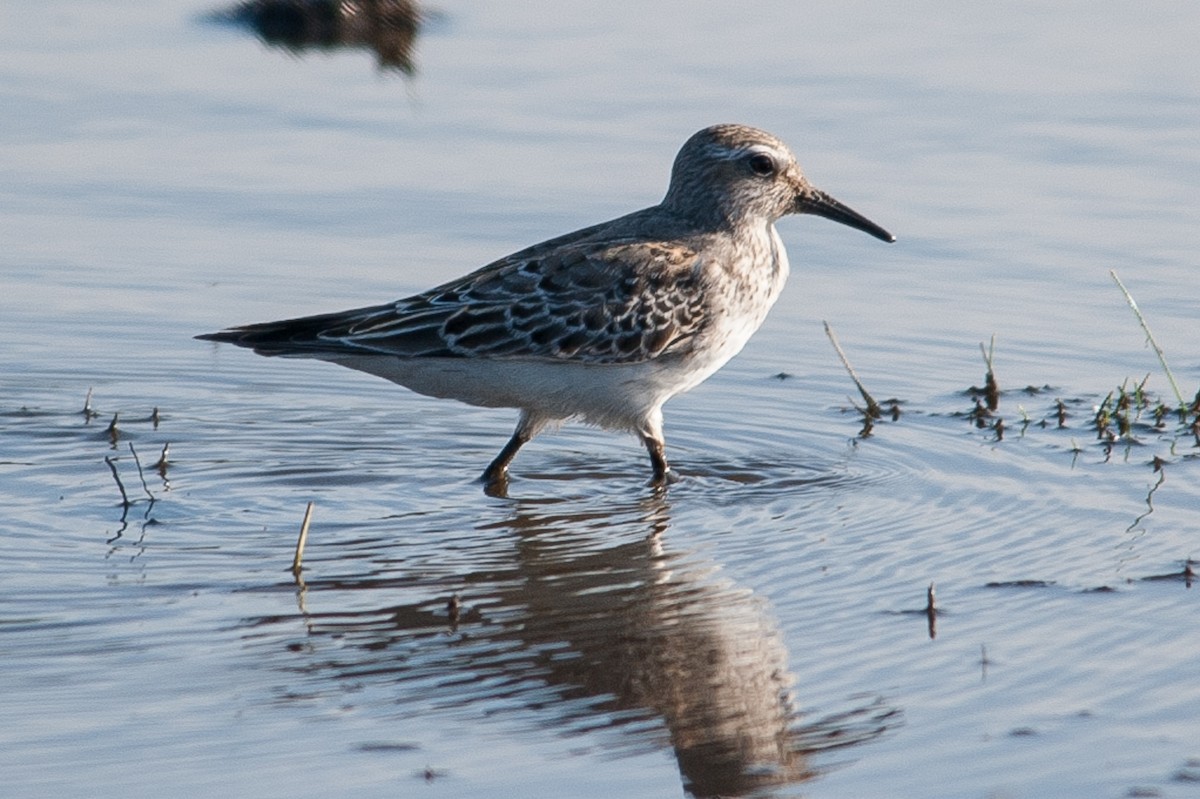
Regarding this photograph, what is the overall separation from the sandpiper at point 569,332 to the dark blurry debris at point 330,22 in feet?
23.0

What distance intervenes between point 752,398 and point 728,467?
2.89 ft

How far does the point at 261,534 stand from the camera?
7816 mm

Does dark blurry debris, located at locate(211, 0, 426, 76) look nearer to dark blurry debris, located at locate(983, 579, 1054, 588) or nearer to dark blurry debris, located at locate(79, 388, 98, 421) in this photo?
dark blurry debris, located at locate(79, 388, 98, 421)

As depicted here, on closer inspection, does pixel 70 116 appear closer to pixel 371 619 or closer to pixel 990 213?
pixel 990 213

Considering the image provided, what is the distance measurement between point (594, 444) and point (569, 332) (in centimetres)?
107

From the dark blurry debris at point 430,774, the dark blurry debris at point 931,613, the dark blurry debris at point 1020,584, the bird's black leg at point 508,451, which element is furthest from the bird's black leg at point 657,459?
the dark blurry debris at point 430,774

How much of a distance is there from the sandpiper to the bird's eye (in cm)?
35

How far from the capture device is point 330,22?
51.9 ft

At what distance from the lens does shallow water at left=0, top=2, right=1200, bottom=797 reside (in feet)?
19.2

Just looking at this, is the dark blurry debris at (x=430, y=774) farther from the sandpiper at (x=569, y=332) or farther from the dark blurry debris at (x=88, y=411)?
the dark blurry debris at (x=88, y=411)

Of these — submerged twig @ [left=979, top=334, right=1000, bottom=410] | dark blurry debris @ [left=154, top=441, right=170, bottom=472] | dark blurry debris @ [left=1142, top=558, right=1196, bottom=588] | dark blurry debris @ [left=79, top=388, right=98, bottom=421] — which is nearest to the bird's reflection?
dark blurry debris @ [left=1142, top=558, right=1196, bottom=588]

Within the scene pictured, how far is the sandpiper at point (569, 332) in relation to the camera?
846 centimetres

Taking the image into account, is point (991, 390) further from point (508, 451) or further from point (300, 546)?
point (300, 546)

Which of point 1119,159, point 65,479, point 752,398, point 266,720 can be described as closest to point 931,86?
point 1119,159
